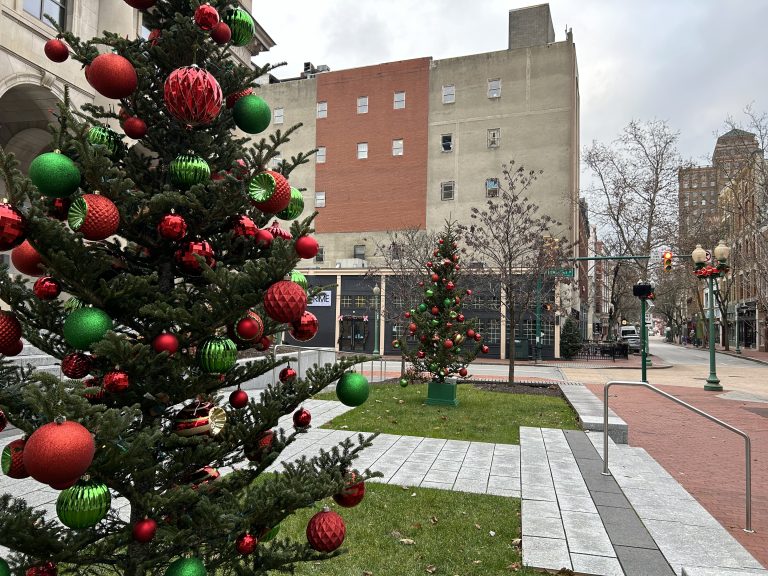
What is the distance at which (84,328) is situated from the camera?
6.86ft

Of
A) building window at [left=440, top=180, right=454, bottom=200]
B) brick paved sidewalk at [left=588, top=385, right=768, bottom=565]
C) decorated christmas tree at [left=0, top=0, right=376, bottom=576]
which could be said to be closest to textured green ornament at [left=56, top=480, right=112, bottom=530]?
decorated christmas tree at [left=0, top=0, right=376, bottom=576]

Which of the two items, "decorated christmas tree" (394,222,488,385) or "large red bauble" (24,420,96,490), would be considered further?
"decorated christmas tree" (394,222,488,385)

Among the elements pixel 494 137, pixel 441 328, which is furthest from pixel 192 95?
pixel 494 137

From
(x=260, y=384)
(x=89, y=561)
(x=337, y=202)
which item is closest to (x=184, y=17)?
(x=89, y=561)

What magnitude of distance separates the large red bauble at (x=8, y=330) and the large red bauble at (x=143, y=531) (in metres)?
0.96

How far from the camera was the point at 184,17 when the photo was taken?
2504 millimetres

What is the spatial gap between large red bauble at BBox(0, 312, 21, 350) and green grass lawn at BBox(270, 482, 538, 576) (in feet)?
9.55

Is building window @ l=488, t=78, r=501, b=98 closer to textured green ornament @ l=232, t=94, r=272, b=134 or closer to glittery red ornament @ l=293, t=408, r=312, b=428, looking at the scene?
textured green ornament @ l=232, t=94, r=272, b=134

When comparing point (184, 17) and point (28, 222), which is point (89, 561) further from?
point (184, 17)

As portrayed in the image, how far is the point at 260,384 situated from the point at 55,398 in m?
12.8

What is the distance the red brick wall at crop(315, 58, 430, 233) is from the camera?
39.3 meters

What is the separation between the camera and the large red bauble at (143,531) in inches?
83.1

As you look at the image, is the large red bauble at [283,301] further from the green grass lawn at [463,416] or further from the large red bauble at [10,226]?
the green grass lawn at [463,416]

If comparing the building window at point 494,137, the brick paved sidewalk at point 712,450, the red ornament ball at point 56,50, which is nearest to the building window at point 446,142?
the building window at point 494,137
